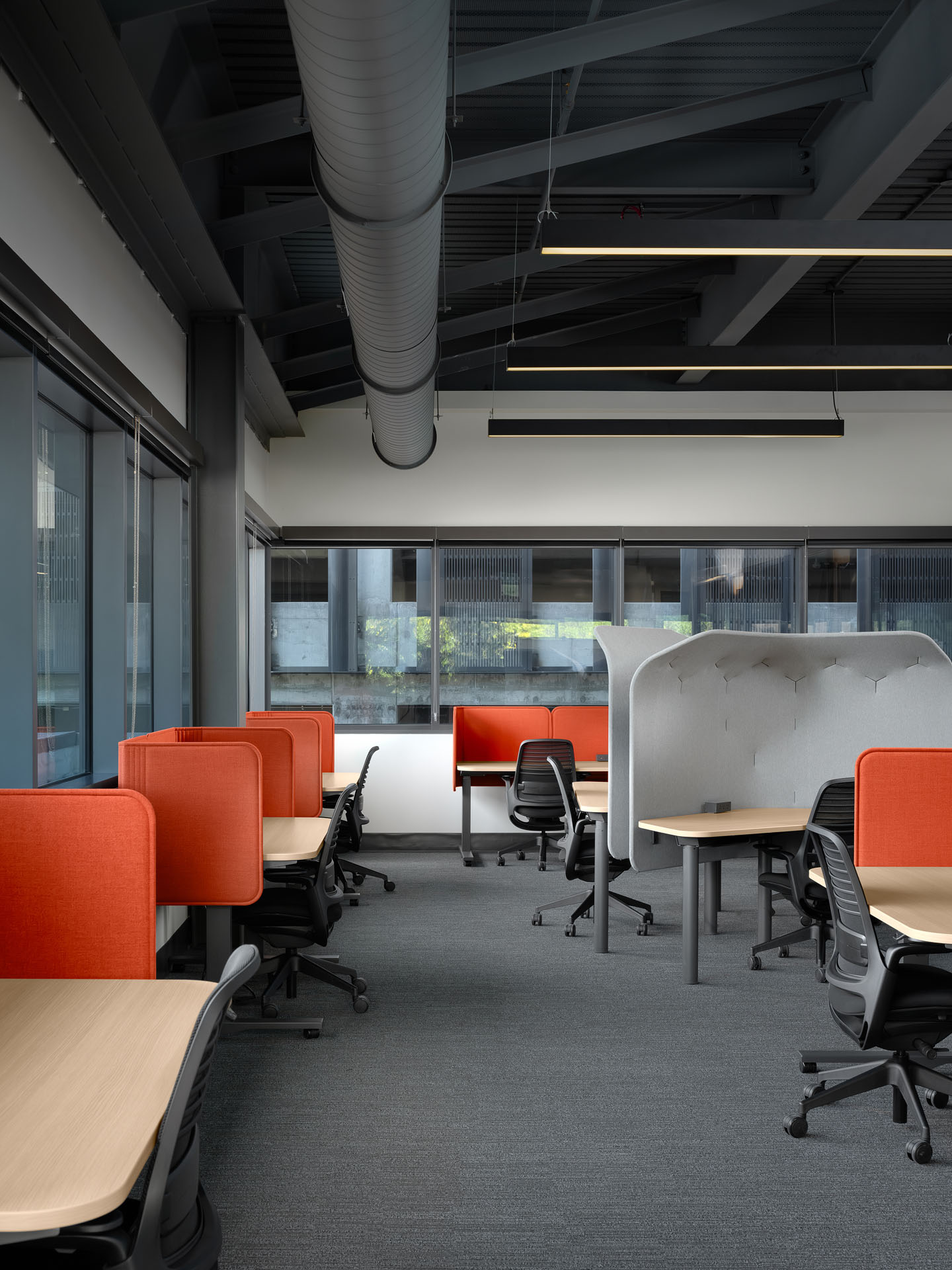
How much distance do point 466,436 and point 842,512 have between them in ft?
10.7

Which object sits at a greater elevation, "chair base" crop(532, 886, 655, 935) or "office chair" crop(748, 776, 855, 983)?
"office chair" crop(748, 776, 855, 983)

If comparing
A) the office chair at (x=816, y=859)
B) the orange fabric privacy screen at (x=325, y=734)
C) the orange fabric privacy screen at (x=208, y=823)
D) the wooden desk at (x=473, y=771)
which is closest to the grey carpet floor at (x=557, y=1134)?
the office chair at (x=816, y=859)

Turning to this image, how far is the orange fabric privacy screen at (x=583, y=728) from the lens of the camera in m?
7.34

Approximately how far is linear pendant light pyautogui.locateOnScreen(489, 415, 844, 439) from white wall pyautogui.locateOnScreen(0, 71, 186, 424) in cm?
271

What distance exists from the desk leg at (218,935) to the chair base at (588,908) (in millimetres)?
2141

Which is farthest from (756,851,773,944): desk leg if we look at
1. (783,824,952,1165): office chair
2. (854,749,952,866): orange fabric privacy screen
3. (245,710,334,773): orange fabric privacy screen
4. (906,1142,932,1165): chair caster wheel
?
(245,710,334,773): orange fabric privacy screen

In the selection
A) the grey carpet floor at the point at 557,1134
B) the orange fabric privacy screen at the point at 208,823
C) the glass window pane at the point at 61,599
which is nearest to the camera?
Result: the grey carpet floor at the point at 557,1134

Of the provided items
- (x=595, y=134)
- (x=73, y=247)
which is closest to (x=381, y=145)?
(x=73, y=247)

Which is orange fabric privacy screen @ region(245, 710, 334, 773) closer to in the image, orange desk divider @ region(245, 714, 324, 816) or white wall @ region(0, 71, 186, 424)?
orange desk divider @ region(245, 714, 324, 816)

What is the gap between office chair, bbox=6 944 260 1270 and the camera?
141 cm

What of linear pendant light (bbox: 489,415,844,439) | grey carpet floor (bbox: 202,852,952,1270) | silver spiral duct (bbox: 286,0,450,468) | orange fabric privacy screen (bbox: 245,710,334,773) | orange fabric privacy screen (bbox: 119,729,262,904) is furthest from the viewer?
linear pendant light (bbox: 489,415,844,439)

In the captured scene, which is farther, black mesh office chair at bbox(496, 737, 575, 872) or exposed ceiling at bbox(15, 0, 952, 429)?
black mesh office chair at bbox(496, 737, 575, 872)

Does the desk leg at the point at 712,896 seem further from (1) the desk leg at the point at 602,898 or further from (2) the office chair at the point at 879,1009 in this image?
(2) the office chair at the point at 879,1009

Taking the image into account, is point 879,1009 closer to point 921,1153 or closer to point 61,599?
point 921,1153
